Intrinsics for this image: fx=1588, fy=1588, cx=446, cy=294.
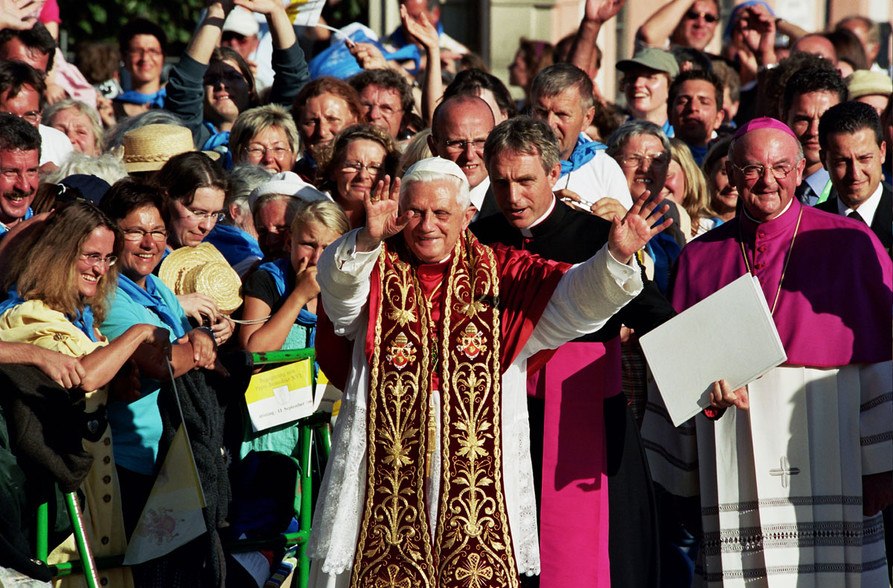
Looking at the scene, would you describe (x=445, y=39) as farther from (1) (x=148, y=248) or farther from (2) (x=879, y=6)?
(2) (x=879, y=6)

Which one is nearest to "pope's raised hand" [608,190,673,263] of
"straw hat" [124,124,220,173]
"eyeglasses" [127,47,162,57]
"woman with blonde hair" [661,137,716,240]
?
"woman with blonde hair" [661,137,716,240]

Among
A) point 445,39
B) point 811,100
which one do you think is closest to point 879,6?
point 445,39

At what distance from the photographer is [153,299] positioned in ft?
22.3

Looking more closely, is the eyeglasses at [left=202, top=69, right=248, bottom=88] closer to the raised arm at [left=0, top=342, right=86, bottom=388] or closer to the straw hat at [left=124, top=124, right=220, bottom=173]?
the straw hat at [left=124, top=124, right=220, bottom=173]

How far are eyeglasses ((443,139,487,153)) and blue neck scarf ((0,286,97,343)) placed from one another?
184cm

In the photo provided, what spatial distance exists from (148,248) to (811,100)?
3670mm

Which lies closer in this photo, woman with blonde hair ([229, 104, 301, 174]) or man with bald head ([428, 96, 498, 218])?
man with bald head ([428, 96, 498, 218])

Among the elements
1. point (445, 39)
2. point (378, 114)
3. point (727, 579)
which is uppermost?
point (445, 39)

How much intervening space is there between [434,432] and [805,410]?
182 cm

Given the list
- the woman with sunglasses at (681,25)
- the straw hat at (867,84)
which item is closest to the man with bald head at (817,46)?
the straw hat at (867,84)

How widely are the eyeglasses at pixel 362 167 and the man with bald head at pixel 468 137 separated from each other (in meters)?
0.61

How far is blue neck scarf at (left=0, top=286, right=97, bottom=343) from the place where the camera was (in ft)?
20.2

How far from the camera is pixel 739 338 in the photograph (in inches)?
240

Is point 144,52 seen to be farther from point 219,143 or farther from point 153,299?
point 153,299
